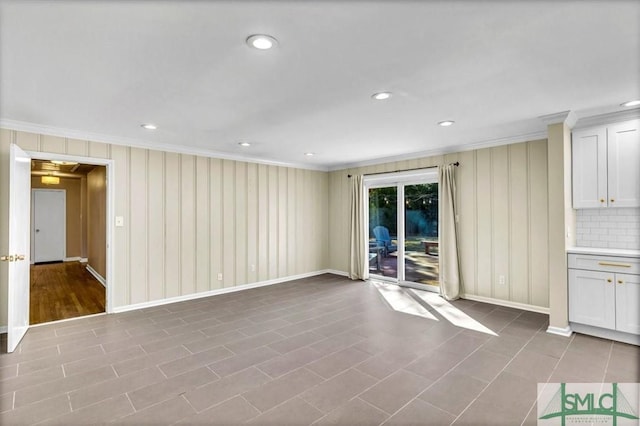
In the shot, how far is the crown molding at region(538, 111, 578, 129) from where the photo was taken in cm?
346

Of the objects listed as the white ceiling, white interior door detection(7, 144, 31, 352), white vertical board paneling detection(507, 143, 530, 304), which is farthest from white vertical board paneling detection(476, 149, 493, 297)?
white interior door detection(7, 144, 31, 352)

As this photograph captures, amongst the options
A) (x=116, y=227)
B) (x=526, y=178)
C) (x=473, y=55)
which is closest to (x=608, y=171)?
(x=526, y=178)

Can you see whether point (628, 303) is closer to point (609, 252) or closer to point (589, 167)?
point (609, 252)

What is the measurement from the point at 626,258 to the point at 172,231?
5855mm

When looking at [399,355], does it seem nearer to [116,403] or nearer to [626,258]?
[116,403]

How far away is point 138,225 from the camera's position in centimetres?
471

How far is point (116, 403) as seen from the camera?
231 centimetres

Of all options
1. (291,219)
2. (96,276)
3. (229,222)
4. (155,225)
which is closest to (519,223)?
(291,219)

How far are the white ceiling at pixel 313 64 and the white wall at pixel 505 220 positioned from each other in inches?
26.5

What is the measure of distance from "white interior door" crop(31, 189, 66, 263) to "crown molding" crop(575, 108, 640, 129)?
12.0 meters

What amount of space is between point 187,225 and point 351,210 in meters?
3.31

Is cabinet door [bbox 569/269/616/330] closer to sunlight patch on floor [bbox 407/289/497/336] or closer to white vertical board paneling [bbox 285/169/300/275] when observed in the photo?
sunlight patch on floor [bbox 407/289/497/336]

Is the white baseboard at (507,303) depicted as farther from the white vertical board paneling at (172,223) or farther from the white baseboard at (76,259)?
the white baseboard at (76,259)

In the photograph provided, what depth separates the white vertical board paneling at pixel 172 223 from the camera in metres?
→ 4.98
